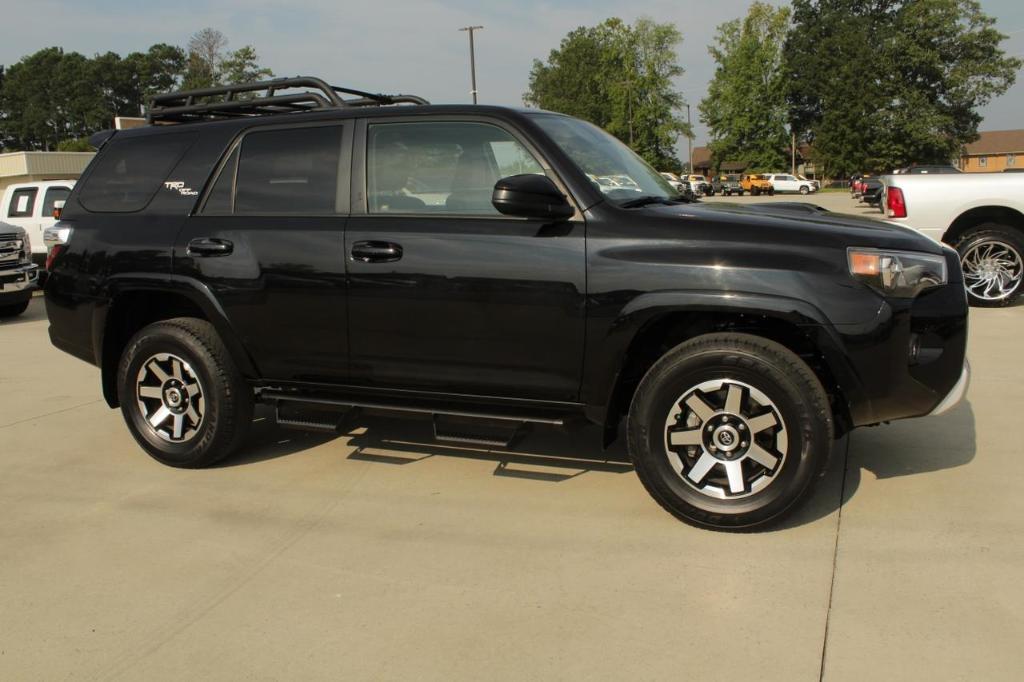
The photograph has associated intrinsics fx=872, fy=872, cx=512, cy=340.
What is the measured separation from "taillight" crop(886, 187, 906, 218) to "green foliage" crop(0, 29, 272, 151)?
108 metres

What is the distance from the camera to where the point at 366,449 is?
508 centimetres

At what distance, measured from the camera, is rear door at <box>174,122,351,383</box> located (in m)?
4.32

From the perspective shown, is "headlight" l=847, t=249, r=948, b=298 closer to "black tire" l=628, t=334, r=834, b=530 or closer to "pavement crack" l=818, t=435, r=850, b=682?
"black tire" l=628, t=334, r=834, b=530

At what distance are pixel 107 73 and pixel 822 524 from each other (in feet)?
400

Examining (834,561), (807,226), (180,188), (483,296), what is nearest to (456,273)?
(483,296)

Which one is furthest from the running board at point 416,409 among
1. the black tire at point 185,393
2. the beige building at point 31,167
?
the beige building at point 31,167

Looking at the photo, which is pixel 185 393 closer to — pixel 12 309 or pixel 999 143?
pixel 12 309

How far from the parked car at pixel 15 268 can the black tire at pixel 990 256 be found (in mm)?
11407

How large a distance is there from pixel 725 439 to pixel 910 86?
72.9m

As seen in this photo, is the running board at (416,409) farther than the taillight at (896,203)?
No

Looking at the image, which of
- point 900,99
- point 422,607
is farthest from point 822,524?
point 900,99

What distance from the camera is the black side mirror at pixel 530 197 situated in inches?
146

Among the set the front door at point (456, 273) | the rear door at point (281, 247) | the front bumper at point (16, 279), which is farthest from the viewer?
the front bumper at point (16, 279)

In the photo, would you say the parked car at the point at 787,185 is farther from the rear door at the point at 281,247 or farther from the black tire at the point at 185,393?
the black tire at the point at 185,393
